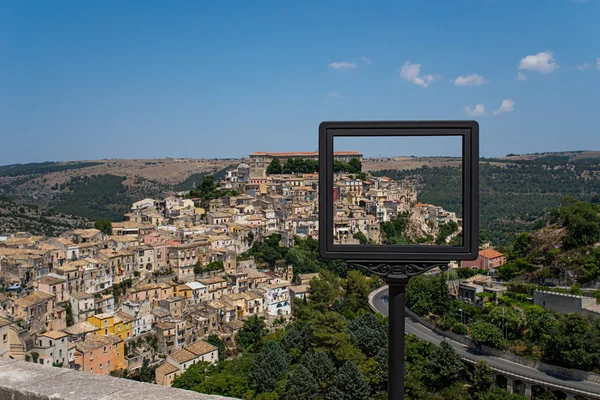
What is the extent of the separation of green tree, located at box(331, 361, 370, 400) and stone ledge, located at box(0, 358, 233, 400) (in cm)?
1239

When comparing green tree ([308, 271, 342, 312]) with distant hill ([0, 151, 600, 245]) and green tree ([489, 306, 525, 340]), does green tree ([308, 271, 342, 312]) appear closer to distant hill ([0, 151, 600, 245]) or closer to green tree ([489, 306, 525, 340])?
green tree ([489, 306, 525, 340])

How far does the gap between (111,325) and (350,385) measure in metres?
10.6

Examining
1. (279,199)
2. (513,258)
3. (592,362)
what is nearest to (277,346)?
(592,362)

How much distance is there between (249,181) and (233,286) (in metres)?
17.2

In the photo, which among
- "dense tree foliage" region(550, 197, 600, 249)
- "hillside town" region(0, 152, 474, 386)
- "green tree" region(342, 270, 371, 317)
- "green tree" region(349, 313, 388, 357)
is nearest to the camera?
"green tree" region(349, 313, 388, 357)

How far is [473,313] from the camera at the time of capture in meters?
19.7

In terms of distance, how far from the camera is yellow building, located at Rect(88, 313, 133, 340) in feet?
63.7

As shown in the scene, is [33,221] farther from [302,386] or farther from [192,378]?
[302,386]

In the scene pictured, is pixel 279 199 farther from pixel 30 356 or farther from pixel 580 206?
pixel 30 356

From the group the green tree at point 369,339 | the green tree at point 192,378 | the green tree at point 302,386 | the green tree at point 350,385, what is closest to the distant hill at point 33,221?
the green tree at point 192,378

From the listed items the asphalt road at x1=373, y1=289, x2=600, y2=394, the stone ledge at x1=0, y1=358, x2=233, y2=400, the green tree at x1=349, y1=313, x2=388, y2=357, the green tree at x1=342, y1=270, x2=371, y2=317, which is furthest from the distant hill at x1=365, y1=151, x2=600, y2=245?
the stone ledge at x1=0, y1=358, x2=233, y2=400

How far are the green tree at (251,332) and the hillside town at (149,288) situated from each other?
93 centimetres

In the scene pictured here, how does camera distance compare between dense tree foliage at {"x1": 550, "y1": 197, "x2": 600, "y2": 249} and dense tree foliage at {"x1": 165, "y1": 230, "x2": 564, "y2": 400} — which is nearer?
dense tree foliage at {"x1": 165, "y1": 230, "x2": 564, "y2": 400}

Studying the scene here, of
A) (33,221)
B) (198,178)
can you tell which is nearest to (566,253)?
(33,221)
